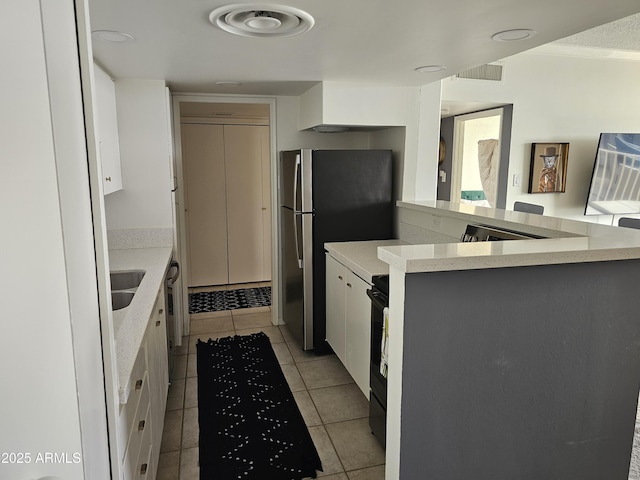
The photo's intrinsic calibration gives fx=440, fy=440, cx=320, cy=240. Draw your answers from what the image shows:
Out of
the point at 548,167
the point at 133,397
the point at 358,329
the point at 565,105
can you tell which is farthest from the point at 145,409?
the point at 565,105

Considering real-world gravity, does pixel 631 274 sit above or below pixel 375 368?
above

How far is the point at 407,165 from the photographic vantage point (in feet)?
11.7

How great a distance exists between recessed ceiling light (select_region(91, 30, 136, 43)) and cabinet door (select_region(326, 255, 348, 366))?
1832mm

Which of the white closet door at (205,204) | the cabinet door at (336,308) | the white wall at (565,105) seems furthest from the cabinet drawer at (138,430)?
the white wall at (565,105)

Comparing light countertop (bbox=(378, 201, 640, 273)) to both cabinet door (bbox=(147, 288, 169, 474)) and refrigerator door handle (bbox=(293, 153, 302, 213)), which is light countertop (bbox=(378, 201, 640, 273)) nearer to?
cabinet door (bbox=(147, 288, 169, 474))

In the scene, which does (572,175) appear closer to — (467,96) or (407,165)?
(467,96)

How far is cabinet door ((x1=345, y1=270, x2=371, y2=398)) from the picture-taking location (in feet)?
8.63

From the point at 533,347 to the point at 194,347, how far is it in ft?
9.26

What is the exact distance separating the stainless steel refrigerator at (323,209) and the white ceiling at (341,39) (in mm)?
605

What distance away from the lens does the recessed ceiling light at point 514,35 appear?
2043 millimetres

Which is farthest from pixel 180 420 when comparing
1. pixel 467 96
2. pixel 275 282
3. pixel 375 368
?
pixel 467 96

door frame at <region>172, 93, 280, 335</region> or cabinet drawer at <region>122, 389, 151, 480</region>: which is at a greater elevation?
door frame at <region>172, 93, 280, 335</region>

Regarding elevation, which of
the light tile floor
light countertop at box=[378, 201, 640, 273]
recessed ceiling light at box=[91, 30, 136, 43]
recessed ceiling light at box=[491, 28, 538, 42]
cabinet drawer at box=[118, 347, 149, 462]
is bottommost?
the light tile floor

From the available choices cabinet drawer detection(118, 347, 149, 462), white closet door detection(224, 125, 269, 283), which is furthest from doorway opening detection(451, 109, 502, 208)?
cabinet drawer detection(118, 347, 149, 462)
